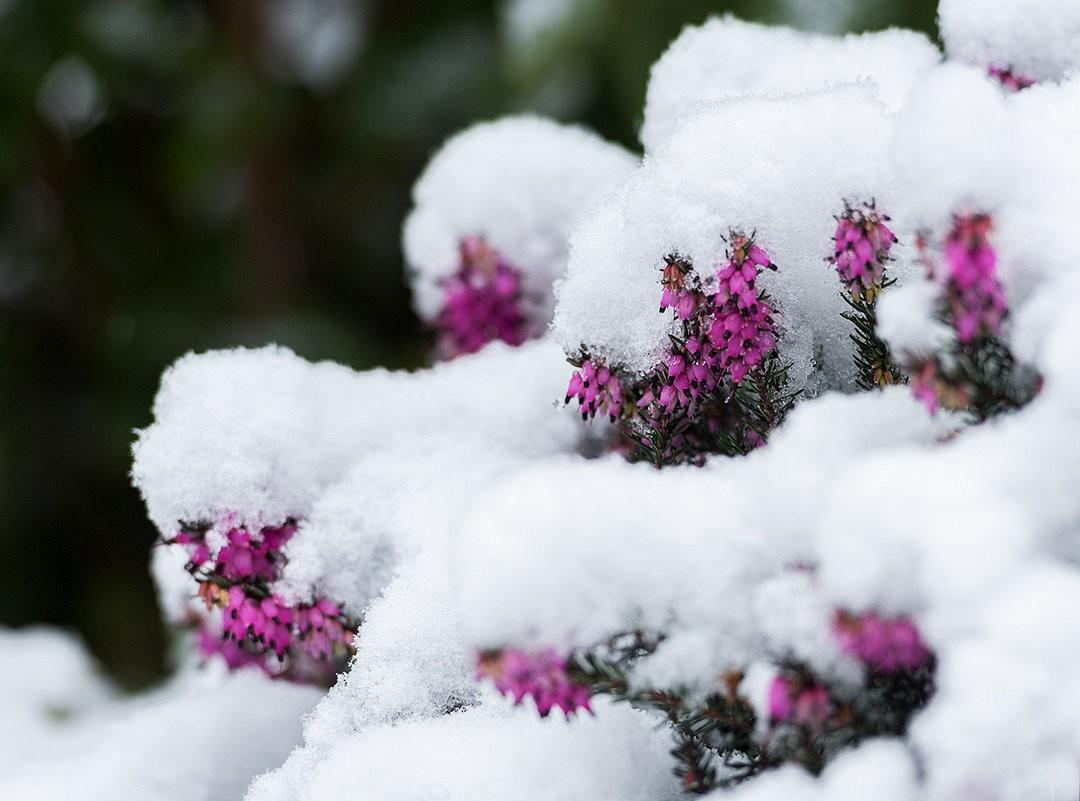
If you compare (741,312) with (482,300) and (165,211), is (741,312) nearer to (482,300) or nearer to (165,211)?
(482,300)

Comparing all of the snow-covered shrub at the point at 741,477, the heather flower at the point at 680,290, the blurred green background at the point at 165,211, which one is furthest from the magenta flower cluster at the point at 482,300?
the blurred green background at the point at 165,211

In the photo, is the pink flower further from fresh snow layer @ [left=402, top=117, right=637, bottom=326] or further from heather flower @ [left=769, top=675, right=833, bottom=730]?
fresh snow layer @ [left=402, top=117, right=637, bottom=326]

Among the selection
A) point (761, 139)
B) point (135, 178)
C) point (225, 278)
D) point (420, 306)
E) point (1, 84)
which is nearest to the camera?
point (761, 139)

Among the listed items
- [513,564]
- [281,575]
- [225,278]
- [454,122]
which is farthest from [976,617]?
[225,278]

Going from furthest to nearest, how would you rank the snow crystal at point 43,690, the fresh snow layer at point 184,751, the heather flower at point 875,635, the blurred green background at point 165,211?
the blurred green background at point 165,211
the snow crystal at point 43,690
the fresh snow layer at point 184,751
the heather flower at point 875,635

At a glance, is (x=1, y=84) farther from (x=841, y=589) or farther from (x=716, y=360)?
(x=841, y=589)

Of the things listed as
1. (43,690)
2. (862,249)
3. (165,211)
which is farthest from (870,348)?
(165,211)

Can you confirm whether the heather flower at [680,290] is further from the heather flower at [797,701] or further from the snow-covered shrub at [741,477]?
the heather flower at [797,701]
